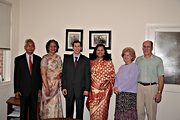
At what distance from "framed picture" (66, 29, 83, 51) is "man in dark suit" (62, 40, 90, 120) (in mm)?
685

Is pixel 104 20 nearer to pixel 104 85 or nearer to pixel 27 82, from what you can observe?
pixel 104 85

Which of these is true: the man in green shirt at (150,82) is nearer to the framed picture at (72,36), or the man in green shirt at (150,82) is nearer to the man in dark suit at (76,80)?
the man in dark suit at (76,80)

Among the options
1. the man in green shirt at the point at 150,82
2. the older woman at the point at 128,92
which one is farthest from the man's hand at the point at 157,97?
the older woman at the point at 128,92

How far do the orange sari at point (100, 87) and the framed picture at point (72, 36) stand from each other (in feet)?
2.58

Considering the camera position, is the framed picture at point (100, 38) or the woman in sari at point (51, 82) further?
the framed picture at point (100, 38)

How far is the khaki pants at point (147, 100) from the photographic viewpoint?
3.50m

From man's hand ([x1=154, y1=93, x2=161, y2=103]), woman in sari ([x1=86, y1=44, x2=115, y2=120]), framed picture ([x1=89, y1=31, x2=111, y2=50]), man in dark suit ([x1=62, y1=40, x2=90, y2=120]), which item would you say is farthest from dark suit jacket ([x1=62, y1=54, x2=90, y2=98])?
man's hand ([x1=154, y1=93, x2=161, y2=103])

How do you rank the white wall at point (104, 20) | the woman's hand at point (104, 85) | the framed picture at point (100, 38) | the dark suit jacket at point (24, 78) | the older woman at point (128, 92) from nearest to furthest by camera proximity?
the older woman at point (128, 92) → the dark suit jacket at point (24, 78) → the woman's hand at point (104, 85) → the white wall at point (104, 20) → the framed picture at point (100, 38)

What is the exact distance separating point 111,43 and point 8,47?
5.98 feet

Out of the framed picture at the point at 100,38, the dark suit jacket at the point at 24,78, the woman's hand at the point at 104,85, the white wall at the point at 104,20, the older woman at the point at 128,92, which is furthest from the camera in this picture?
the framed picture at the point at 100,38

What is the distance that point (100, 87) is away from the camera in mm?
3607

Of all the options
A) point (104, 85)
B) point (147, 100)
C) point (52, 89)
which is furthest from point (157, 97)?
point (52, 89)

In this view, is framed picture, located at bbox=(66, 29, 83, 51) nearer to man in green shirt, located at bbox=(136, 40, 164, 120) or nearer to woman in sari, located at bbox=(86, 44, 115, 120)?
woman in sari, located at bbox=(86, 44, 115, 120)

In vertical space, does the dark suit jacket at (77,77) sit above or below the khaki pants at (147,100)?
above
